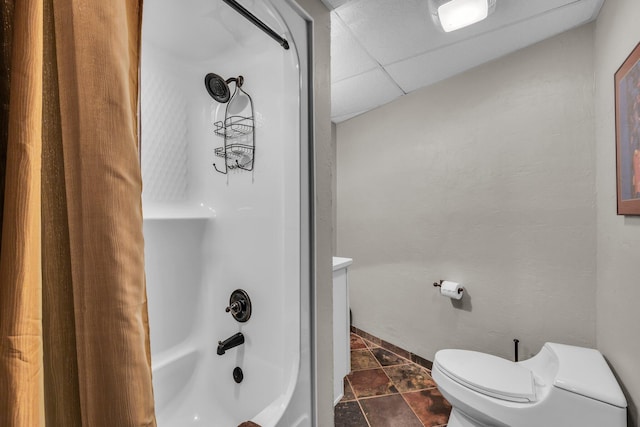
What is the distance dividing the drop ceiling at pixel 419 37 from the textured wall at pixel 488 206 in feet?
0.43

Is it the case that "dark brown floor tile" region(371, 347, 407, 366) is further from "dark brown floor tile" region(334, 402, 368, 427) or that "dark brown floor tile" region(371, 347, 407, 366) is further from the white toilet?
the white toilet

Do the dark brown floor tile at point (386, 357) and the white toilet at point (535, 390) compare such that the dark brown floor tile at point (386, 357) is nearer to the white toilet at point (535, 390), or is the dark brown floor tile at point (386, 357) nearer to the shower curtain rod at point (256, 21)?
the white toilet at point (535, 390)

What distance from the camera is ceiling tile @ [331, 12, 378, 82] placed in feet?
5.02

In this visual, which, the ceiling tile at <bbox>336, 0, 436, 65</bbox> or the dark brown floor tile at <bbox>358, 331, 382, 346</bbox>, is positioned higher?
the ceiling tile at <bbox>336, 0, 436, 65</bbox>

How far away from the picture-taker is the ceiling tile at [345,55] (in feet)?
5.02

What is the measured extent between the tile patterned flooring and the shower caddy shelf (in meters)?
1.63

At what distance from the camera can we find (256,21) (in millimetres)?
903

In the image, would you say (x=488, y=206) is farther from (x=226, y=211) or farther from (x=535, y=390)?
(x=226, y=211)

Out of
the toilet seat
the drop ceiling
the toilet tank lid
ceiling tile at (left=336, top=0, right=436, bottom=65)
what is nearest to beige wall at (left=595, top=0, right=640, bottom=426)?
the toilet tank lid

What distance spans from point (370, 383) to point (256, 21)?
2269 millimetres

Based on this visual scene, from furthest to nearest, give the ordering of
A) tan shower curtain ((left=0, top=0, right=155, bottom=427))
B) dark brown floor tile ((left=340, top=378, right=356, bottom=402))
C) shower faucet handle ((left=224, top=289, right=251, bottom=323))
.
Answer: dark brown floor tile ((left=340, top=378, right=356, bottom=402)) < shower faucet handle ((left=224, top=289, right=251, bottom=323)) < tan shower curtain ((left=0, top=0, right=155, bottom=427))

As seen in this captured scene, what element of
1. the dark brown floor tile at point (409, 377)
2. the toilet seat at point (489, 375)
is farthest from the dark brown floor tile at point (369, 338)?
the toilet seat at point (489, 375)

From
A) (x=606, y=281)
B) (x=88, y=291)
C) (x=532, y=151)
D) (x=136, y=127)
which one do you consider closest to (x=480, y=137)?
(x=532, y=151)

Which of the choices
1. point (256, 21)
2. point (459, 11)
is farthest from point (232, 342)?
point (459, 11)
